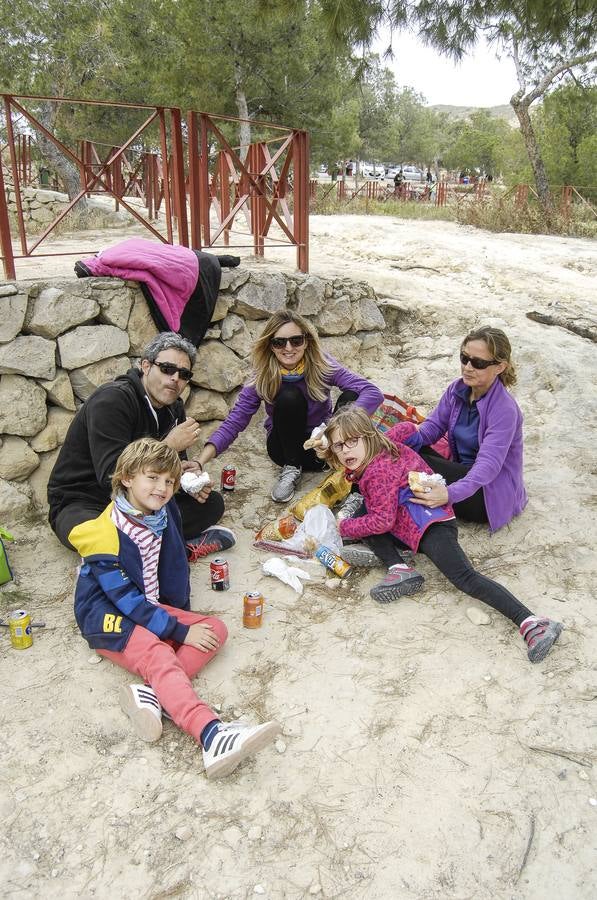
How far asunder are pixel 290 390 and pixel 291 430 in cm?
28

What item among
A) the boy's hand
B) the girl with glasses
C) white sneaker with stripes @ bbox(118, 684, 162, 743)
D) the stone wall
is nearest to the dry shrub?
the stone wall

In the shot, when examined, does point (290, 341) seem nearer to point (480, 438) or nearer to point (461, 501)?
point (480, 438)

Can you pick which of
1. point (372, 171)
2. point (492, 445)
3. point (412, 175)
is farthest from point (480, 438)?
point (412, 175)

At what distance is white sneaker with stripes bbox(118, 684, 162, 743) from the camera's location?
2.34 metres

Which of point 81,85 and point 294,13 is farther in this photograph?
point 81,85

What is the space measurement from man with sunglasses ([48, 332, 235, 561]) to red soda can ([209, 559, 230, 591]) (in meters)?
0.33

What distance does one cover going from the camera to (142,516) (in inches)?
105

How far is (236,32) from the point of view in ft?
49.0

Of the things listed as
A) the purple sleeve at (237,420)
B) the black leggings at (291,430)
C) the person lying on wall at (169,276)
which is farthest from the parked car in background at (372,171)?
the purple sleeve at (237,420)

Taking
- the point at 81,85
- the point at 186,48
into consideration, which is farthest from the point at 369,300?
the point at 186,48

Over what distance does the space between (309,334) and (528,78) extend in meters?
13.7

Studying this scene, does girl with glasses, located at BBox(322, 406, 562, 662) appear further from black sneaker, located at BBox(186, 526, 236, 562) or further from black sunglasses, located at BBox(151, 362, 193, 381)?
black sunglasses, located at BBox(151, 362, 193, 381)

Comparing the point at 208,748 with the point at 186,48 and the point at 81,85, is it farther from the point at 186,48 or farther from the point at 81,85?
the point at 186,48

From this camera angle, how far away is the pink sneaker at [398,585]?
3094 mm
